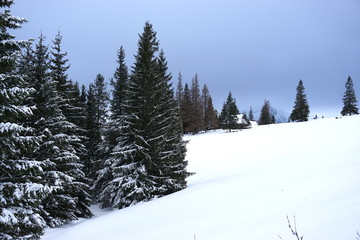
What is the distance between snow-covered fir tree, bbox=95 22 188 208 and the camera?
13062 millimetres

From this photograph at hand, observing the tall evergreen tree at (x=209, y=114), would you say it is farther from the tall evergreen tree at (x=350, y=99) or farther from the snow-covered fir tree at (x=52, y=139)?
the snow-covered fir tree at (x=52, y=139)

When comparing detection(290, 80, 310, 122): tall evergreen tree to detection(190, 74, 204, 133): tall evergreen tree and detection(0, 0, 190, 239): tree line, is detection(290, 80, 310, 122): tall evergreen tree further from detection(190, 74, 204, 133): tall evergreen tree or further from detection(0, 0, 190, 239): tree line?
detection(0, 0, 190, 239): tree line

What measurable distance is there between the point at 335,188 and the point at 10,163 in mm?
9458

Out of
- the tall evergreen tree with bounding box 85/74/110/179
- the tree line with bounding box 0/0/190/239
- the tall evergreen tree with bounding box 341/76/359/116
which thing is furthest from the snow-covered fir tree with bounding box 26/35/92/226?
the tall evergreen tree with bounding box 341/76/359/116

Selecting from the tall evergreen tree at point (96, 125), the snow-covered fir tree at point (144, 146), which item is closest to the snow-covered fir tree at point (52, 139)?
the snow-covered fir tree at point (144, 146)

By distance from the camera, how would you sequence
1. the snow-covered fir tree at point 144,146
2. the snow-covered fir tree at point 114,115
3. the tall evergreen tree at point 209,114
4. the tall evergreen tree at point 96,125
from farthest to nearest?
the tall evergreen tree at point 209,114, the tall evergreen tree at point 96,125, the snow-covered fir tree at point 114,115, the snow-covered fir tree at point 144,146

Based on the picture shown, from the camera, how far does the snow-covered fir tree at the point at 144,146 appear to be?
1306 centimetres

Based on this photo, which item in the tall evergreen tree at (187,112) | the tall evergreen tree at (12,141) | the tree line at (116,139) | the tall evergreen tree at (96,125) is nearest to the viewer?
the tall evergreen tree at (12,141)

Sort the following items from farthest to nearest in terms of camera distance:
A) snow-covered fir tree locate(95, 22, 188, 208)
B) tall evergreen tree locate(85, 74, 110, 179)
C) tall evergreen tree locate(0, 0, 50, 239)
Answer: tall evergreen tree locate(85, 74, 110, 179), snow-covered fir tree locate(95, 22, 188, 208), tall evergreen tree locate(0, 0, 50, 239)

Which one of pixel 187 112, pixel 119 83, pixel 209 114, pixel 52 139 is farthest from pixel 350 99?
pixel 52 139

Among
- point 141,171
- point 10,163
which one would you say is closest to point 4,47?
point 10,163

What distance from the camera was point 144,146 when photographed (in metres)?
13.8

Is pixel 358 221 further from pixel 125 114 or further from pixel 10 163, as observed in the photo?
pixel 125 114

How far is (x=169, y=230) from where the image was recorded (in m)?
5.59
